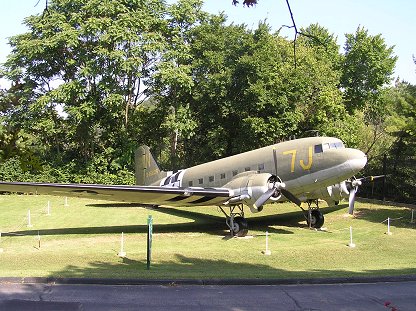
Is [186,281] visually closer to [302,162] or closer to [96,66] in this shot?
[302,162]

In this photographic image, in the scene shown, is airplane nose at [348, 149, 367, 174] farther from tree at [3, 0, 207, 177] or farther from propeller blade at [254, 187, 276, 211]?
tree at [3, 0, 207, 177]

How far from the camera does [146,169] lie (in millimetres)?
30453

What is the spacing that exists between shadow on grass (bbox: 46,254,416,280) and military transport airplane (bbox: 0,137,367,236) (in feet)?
19.0

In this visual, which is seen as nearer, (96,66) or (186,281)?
(186,281)

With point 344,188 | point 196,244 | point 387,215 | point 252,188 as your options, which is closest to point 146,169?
point 252,188

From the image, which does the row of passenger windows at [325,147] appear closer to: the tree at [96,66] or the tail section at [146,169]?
the tail section at [146,169]

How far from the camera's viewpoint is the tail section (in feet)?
97.6

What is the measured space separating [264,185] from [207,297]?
11627 millimetres

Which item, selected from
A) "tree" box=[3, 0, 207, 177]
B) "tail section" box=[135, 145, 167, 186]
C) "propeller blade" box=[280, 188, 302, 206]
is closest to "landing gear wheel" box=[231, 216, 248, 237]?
"propeller blade" box=[280, 188, 302, 206]

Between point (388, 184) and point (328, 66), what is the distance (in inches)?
512

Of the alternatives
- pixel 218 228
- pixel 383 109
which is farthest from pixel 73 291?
pixel 383 109

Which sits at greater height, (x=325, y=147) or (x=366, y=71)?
(x=366, y=71)

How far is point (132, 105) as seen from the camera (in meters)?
42.3

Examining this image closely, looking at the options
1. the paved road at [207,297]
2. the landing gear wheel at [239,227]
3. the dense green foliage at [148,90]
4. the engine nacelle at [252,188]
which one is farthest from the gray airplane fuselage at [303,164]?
the dense green foliage at [148,90]
